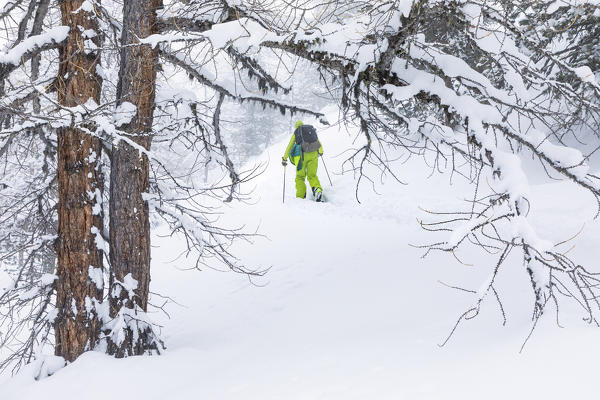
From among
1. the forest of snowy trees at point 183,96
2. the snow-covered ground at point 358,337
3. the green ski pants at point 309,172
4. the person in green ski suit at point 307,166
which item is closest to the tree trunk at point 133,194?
the forest of snowy trees at point 183,96

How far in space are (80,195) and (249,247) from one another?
498cm

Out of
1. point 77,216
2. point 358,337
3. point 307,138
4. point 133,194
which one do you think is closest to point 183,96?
point 133,194

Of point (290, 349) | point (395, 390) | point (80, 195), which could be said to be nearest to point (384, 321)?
point (290, 349)

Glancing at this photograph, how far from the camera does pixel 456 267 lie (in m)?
4.66

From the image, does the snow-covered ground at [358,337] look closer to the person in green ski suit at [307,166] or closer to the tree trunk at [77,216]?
the tree trunk at [77,216]

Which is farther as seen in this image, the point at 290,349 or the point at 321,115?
the point at 321,115

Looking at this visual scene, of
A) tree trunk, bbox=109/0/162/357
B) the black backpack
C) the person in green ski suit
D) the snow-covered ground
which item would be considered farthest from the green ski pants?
tree trunk, bbox=109/0/162/357

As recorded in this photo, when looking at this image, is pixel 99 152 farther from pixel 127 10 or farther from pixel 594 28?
pixel 594 28

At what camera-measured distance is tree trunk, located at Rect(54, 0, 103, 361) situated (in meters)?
3.93

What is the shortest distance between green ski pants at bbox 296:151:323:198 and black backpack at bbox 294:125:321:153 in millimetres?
178

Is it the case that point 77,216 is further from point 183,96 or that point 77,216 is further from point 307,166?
point 307,166

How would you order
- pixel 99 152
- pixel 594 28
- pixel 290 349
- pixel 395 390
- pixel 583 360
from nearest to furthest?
pixel 583 360, pixel 395 390, pixel 290 349, pixel 99 152, pixel 594 28

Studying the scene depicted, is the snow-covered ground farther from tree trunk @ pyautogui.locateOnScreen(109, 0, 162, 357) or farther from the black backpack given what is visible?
the black backpack

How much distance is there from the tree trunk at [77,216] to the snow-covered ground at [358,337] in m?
0.40
